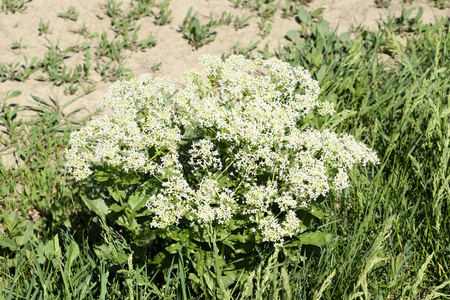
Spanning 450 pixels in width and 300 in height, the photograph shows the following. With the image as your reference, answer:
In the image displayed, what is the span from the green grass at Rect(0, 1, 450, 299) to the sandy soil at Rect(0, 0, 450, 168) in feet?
0.77

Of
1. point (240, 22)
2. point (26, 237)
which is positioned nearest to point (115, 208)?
point (26, 237)

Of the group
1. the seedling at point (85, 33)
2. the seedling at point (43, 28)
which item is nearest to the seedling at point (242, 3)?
the seedling at point (85, 33)

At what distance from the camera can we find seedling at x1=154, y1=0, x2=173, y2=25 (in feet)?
20.5

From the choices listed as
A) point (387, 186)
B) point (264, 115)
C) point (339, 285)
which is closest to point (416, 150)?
point (387, 186)

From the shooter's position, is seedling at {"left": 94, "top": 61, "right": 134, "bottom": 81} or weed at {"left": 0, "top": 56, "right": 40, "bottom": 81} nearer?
weed at {"left": 0, "top": 56, "right": 40, "bottom": 81}

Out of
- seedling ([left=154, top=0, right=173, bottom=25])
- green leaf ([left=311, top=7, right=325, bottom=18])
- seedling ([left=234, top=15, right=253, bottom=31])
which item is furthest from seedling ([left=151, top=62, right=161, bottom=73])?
green leaf ([left=311, top=7, right=325, bottom=18])

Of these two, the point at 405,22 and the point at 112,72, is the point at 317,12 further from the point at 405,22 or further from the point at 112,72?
the point at 112,72

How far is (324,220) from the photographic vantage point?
347cm

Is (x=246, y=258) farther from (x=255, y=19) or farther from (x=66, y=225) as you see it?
(x=255, y=19)

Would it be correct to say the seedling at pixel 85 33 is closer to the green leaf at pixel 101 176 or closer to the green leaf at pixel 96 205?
the green leaf at pixel 96 205

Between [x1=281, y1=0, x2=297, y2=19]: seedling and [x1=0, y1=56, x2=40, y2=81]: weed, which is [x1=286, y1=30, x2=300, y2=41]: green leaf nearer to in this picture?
[x1=281, y1=0, x2=297, y2=19]: seedling

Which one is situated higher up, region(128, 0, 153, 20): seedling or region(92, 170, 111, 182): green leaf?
region(92, 170, 111, 182): green leaf

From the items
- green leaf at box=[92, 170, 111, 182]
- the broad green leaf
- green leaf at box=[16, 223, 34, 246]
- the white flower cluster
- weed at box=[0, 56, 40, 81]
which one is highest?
the white flower cluster

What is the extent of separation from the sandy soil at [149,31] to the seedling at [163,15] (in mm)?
71
